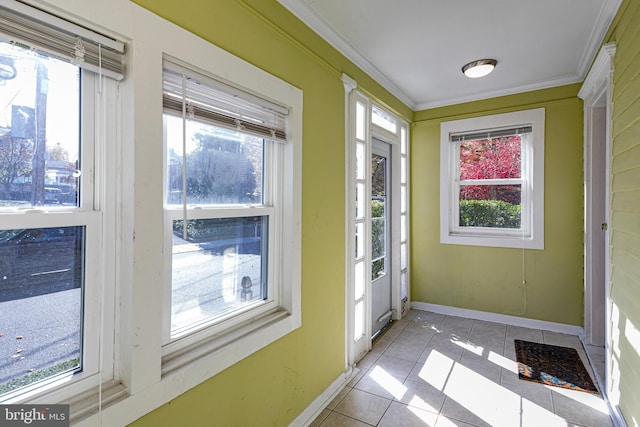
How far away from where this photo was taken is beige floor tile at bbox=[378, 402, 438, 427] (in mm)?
1996

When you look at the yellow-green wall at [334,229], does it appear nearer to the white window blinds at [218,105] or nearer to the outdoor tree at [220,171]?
the white window blinds at [218,105]

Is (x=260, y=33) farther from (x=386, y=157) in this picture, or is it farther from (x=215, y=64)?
(x=386, y=157)

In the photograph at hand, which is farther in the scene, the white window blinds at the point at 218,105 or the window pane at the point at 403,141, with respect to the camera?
the window pane at the point at 403,141

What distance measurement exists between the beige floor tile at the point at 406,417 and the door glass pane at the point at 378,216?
128 centimetres

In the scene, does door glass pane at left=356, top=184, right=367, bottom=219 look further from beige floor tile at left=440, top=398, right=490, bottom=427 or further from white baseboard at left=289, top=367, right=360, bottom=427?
beige floor tile at left=440, top=398, right=490, bottom=427

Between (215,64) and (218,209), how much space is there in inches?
25.7

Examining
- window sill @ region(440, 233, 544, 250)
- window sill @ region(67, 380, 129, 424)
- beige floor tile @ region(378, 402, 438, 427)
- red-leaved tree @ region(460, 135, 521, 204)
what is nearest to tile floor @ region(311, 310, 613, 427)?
beige floor tile @ region(378, 402, 438, 427)

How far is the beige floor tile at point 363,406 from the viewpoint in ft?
6.78

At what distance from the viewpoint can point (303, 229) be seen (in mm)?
2027

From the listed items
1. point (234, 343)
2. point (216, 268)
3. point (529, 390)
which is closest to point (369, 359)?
point (529, 390)

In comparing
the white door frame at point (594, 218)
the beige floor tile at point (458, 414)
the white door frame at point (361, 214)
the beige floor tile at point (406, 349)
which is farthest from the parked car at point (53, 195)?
the white door frame at point (594, 218)

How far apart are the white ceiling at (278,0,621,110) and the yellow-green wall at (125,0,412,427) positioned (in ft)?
0.65

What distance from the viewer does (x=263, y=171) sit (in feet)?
6.13

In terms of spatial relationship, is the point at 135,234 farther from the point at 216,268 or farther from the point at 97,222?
the point at 216,268
